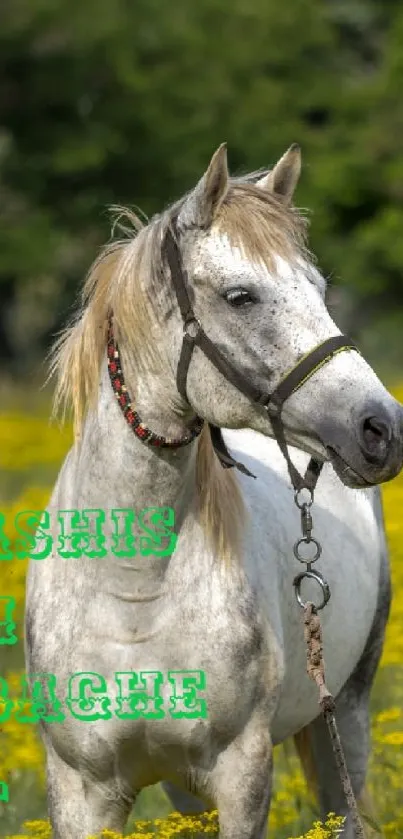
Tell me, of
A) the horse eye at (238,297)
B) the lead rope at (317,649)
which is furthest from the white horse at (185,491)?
the lead rope at (317,649)

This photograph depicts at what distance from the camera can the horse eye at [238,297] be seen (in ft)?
12.4

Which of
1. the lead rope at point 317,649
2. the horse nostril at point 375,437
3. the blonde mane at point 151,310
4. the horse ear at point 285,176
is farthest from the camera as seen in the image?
the horse ear at point 285,176

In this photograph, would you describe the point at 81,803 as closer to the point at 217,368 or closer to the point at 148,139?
the point at 217,368

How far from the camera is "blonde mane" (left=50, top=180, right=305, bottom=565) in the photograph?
3.87 metres

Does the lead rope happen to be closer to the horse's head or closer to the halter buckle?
the horse's head

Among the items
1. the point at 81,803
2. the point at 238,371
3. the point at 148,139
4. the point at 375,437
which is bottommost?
the point at 81,803

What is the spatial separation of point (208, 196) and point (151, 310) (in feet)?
1.13

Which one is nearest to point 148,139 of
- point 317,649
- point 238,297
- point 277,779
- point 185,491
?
point 277,779

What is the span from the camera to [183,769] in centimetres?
411

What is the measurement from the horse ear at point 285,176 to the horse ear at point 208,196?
247 mm

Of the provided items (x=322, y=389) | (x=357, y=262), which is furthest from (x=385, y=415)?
(x=357, y=262)

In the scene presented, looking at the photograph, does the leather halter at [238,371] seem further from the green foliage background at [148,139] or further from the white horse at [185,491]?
the green foliage background at [148,139]

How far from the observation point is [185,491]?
4125mm

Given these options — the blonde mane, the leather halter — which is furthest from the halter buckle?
the blonde mane
